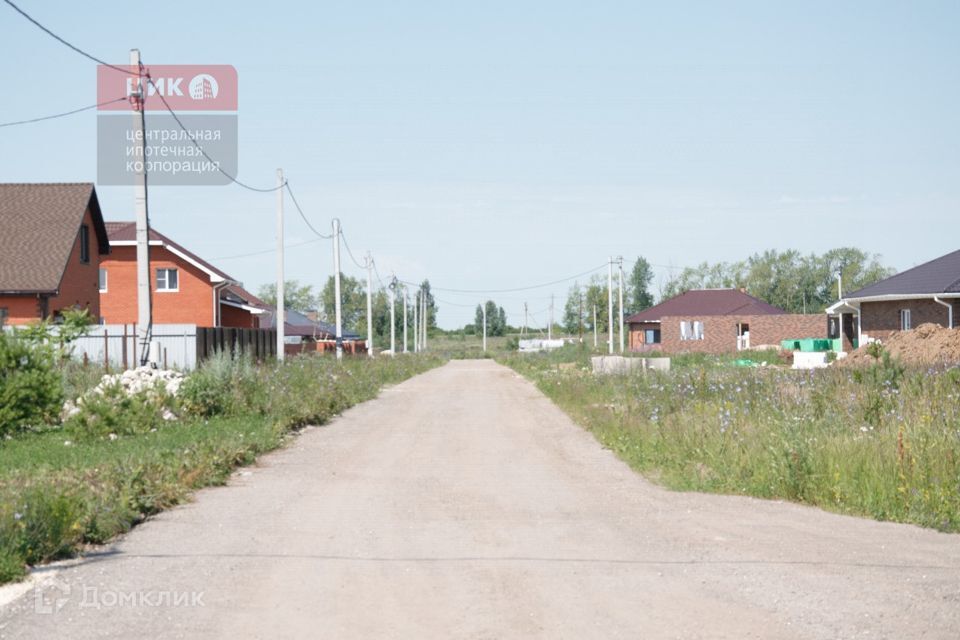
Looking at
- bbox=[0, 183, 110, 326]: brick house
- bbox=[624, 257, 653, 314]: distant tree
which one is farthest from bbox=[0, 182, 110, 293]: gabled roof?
bbox=[624, 257, 653, 314]: distant tree

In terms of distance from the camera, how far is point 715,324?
67188 millimetres

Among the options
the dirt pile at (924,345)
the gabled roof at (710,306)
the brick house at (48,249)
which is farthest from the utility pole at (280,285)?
the gabled roof at (710,306)

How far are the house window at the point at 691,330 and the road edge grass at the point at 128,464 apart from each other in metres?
51.2

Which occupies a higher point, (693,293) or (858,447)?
(693,293)

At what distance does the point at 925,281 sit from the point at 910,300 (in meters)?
0.90

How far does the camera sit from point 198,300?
4375cm

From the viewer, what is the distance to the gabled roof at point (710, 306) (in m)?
74.6

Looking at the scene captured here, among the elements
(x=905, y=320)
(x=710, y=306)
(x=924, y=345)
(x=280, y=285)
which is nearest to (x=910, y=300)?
(x=905, y=320)

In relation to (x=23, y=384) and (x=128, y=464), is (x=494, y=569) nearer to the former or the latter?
(x=128, y=464)

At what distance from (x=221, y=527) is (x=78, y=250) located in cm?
2975

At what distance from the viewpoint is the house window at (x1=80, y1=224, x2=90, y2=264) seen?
118ft

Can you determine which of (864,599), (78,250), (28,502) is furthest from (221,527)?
(78,250)

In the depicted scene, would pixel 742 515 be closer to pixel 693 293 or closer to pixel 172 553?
pixel 172 553

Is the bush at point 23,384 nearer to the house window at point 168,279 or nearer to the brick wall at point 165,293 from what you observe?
the brick wall at point 165,293
